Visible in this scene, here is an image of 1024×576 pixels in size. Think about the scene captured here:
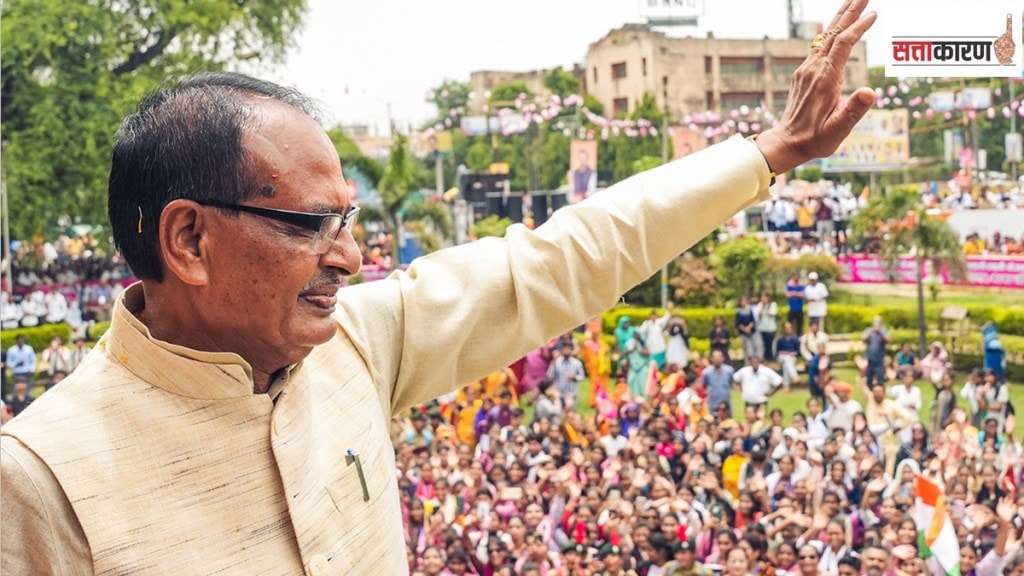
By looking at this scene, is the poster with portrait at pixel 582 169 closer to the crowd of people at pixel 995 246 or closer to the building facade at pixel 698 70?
the crowd of people at pixel 995 246

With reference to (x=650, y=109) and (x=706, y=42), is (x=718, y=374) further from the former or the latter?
(x=706, y=42)

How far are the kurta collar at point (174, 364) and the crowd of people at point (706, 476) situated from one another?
5.27 metres

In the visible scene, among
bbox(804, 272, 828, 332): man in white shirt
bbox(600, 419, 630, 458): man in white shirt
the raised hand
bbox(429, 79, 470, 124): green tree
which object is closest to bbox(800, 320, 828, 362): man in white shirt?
bbox(804, 272, 828, 332): man in white shirt

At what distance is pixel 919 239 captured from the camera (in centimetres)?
1507

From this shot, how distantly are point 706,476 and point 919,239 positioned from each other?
7.87m

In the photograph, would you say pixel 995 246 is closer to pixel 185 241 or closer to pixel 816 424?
pixel 816 424

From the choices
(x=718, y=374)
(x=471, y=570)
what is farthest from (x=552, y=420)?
(x=471, y=570)

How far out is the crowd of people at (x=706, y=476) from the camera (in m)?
6.94

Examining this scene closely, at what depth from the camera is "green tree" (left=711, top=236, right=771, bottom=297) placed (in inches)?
692

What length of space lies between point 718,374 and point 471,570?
4.52m

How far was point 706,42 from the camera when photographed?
3500 cm

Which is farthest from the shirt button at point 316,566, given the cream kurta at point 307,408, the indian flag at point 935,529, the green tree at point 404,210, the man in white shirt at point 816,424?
the green tree at point 404,210

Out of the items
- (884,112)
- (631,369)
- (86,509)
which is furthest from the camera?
(884,112)

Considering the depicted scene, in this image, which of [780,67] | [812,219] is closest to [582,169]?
[812,219]
